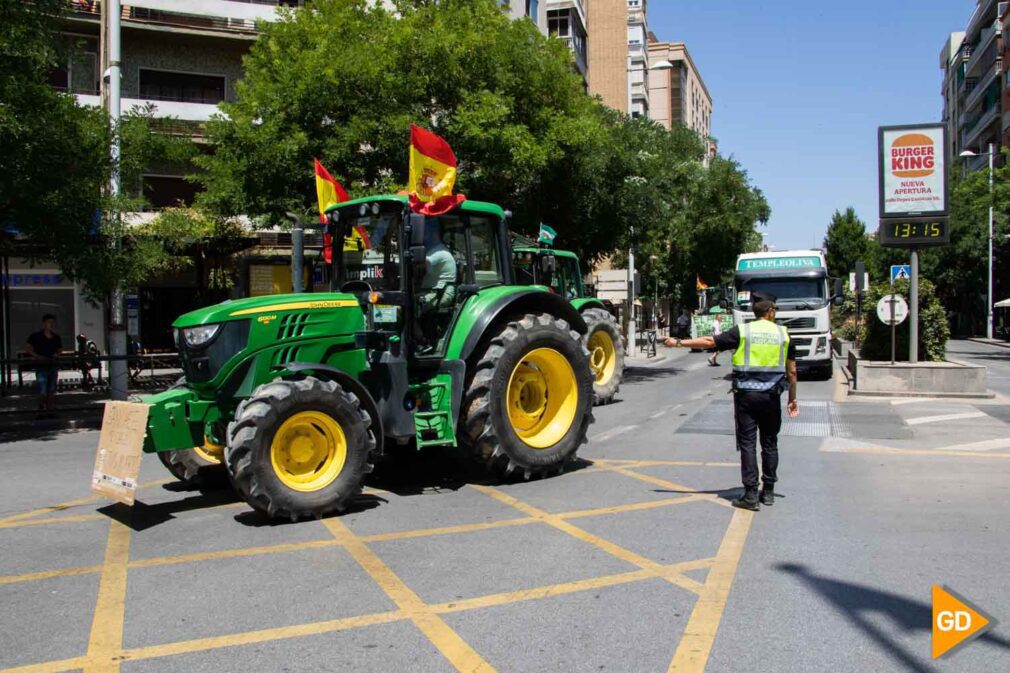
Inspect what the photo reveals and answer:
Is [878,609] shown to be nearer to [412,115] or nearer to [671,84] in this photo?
[412,115]

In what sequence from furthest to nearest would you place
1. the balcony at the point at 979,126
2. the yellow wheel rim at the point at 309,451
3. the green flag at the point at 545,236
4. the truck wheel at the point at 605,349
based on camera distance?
the balcony at the point at 979,126
the green flag at the point at 545,236
the truck wheel at the point at 605,349
the yellow wheel rim at the point at 309,451

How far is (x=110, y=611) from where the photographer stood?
4758 millimetres

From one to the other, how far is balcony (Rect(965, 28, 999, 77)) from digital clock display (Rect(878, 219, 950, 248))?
53.4m

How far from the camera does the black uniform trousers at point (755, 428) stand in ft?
22.7

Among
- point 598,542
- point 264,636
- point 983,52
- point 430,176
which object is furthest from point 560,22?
point 264,636

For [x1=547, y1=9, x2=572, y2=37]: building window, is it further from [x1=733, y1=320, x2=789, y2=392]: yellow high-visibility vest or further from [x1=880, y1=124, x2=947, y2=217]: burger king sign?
[x1=733, y1=320, x2=789, y2=392]: yellow high-visibility vest

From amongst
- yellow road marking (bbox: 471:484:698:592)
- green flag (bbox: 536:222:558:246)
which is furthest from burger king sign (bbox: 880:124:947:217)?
yellow road marking (bbox: 471:484:698:592)

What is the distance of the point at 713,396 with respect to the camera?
16578 mm

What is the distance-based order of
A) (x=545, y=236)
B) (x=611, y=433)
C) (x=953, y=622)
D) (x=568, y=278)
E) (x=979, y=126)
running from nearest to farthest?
(x=953, y=622), (x=611, y=433), (x=568, y=278), (x=545, y=236), (x=979, y=126)

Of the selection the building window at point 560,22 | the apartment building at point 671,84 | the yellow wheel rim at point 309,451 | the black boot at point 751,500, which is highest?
the apartment building at point 671,84

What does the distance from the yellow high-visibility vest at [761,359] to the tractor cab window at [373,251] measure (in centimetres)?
303

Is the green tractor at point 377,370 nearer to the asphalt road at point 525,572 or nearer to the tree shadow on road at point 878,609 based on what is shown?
the asphalt road at point 525,572

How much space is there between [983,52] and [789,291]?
183 feet

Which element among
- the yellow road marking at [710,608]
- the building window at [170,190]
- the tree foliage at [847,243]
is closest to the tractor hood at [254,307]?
the yellow road marking at [710,608]
